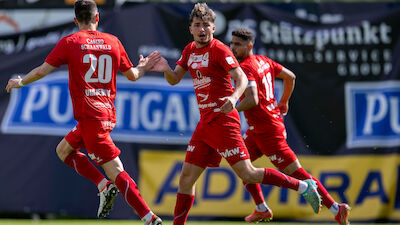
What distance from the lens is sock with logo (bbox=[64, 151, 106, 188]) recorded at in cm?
636

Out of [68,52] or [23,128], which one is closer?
[68,52]

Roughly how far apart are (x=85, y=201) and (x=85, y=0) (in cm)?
361

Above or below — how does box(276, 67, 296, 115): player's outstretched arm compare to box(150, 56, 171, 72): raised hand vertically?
below

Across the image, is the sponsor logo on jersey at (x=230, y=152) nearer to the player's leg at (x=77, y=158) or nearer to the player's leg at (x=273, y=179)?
the player's leg at (x=273, y=179)

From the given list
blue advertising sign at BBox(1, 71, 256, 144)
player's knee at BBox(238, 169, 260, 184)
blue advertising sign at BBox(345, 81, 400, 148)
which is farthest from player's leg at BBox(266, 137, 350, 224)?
blue advertising sign at BBox(345, 81, 400, 148)

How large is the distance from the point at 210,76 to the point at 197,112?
2.87 m

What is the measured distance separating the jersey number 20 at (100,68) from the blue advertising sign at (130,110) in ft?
9.33

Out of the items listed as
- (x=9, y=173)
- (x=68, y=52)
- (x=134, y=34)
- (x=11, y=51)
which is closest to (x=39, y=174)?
(x=9, y=173)

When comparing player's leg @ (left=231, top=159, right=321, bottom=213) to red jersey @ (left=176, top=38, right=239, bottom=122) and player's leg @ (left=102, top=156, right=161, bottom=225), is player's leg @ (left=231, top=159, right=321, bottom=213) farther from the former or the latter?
player's leg @ (left=102, top=156, right=161, bottom=225)

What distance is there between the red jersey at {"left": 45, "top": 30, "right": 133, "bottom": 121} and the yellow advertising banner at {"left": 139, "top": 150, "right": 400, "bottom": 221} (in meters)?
2.86

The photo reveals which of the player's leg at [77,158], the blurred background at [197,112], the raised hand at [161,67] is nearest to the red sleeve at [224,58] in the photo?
the raised hand at [161,67]

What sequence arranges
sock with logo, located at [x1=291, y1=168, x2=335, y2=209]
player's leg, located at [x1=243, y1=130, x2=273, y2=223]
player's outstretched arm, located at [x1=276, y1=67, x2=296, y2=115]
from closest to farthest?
sock with logo, located at [x1=291, y1=168, x2=335, y2=209] < player's leg, located at [x1=243, y1=130, x2=273, y2=223] < player's outstretched arm, located at [x1=276, y1=67, x2=296, y2=115]

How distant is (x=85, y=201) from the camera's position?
8883mm

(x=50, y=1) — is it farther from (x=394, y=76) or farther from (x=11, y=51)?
(x=394, y=76)
